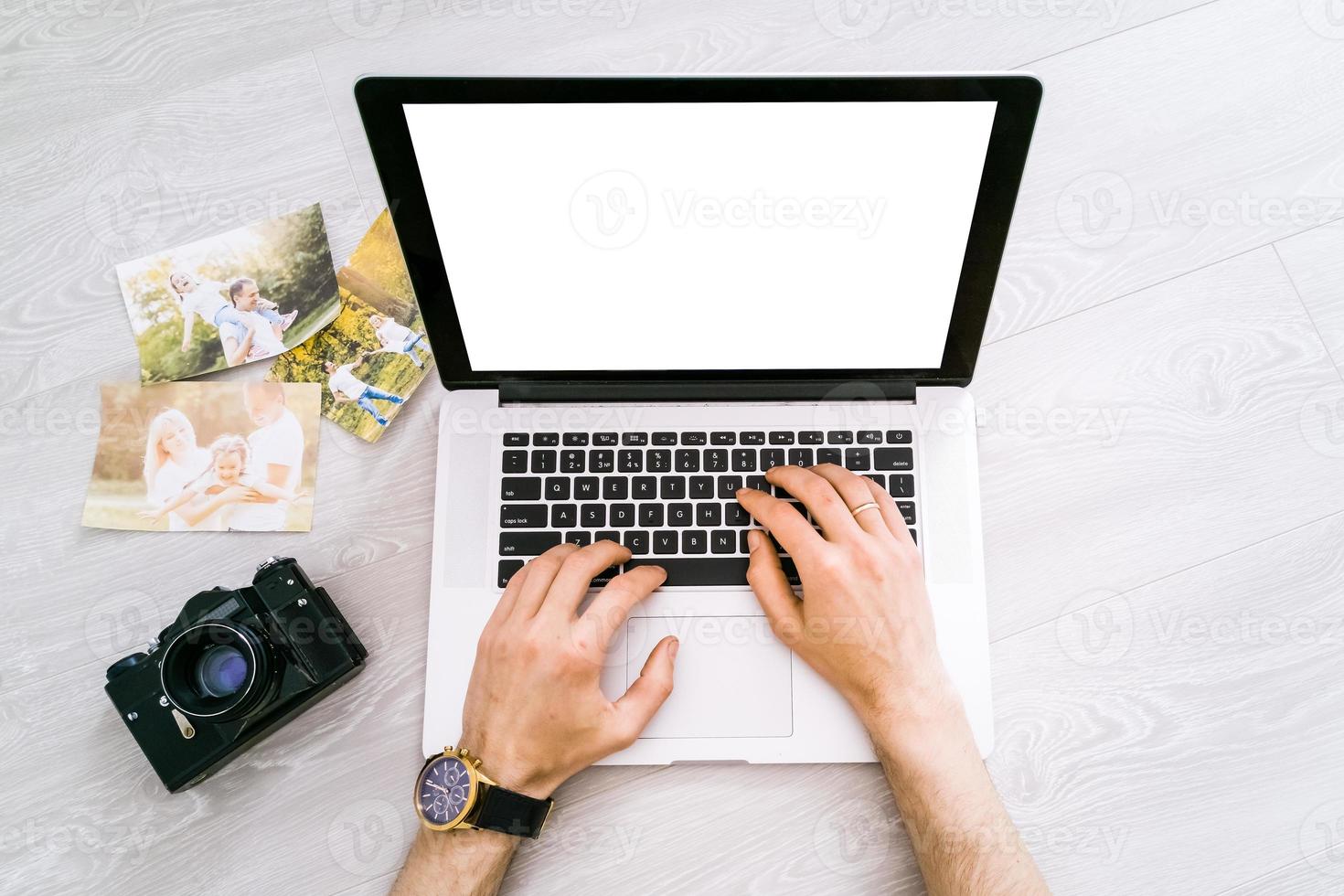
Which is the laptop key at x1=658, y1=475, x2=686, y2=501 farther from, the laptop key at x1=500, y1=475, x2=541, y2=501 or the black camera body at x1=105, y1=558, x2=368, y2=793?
the black camera body at x1=105, y1=558, x2=368, y2=793

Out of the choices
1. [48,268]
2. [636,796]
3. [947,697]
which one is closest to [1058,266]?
[947,697]

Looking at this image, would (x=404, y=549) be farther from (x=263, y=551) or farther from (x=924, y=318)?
(x=924, y=318)

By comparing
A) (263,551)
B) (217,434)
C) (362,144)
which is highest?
(362,144)

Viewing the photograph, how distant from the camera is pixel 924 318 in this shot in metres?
0.72

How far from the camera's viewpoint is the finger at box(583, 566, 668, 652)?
28.4 inches

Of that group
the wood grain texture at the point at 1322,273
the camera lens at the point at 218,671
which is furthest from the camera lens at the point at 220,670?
the wood grain texture at the point at 1322,273

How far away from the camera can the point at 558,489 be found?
2.54 feet

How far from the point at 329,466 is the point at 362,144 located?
0.35 m

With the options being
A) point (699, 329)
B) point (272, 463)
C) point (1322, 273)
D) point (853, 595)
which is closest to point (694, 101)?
point (699, 329)

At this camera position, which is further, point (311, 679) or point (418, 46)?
point (418, 46)

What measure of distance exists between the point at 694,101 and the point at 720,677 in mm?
479

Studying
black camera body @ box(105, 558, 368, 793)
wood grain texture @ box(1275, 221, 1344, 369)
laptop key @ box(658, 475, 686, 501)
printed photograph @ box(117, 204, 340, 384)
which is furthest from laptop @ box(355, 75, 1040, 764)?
wood grain texture @ box(1275, 221, 1344, 369)

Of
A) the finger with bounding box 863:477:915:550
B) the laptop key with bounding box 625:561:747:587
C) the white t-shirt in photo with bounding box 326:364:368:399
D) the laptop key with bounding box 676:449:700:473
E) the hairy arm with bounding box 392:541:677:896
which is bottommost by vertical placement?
the hairy arm with bounding box 392:541:677:896

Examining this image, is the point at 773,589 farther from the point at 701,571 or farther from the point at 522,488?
the point at 522,488
